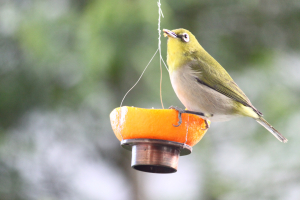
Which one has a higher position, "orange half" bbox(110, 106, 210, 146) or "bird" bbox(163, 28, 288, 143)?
"bird" bbox(163, 28, 288, 143)

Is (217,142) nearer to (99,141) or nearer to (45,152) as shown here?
(99,141)

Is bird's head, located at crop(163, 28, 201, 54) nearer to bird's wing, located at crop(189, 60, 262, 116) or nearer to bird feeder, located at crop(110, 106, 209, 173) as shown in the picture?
bird's wing, located at crop(189, 60, 262, 116)

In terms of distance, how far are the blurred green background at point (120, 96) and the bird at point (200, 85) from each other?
1905 millimetres

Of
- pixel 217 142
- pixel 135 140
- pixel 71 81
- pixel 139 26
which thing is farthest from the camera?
pixel 217 142

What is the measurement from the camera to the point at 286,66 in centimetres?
583

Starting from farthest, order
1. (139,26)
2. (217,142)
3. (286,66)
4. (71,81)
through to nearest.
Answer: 1. (217,142)
2. (286,66)
3. (71,81)
4. (139,26)

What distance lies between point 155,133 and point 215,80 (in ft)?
2.74

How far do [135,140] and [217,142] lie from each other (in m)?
4.15

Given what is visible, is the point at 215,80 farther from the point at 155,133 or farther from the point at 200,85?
the point at 155,133

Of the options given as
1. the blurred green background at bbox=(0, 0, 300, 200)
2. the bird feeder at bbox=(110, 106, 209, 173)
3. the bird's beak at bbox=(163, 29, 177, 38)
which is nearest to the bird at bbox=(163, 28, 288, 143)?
the bird's beak at bbox=(163, 29, 177, 38)

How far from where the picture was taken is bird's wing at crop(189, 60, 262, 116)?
9.26 feet

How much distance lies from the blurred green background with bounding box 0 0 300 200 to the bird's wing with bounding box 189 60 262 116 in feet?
6.21

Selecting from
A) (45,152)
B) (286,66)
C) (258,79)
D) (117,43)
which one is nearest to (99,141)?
(45,152)

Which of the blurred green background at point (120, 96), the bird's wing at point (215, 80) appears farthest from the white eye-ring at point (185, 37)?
the blurred green background at point (120, 96)
